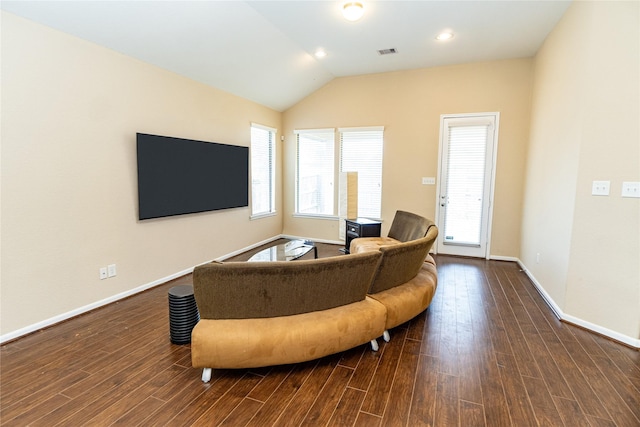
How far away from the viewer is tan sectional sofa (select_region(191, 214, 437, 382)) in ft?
6.59

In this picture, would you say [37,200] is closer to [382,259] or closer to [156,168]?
[156,168]

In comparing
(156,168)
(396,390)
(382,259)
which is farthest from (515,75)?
(156,168)

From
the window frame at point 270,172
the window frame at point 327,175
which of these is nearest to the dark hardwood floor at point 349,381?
the window frame at point 270,172

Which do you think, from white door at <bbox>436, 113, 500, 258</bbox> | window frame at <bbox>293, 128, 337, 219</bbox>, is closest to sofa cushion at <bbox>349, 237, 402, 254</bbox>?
white door at <bbox>436, 113, 500, 258</bbox>

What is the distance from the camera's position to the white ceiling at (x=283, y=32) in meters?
2.87

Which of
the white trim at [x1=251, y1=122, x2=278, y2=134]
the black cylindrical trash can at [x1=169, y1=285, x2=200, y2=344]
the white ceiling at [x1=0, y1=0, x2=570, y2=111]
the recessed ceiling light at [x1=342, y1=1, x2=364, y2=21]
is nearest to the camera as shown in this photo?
the black cylindrical trash can at [x1=169, y1=285, x2=200, y2=344]

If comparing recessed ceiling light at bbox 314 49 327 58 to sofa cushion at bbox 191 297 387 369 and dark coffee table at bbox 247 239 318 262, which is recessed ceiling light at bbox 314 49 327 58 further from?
sofa cushion at bbox 191 297 387 369

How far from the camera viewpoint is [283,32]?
389 centimetres

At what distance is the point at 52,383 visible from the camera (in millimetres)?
2074

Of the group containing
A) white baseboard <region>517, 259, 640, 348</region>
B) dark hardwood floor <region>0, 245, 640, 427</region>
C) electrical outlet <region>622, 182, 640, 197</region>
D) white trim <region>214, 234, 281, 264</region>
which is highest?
electrical outlet <region>622, 182, 640, 197</region>

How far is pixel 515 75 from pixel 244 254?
5122 millimetres

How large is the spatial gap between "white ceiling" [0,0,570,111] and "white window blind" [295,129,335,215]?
4.32 ft

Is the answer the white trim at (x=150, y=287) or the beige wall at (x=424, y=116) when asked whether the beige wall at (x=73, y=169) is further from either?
the beige wall at (x=424, y=116)

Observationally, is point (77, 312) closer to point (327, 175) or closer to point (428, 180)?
point (327, 175)
